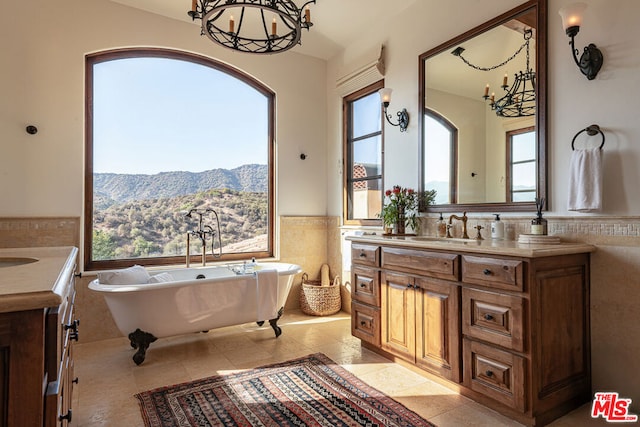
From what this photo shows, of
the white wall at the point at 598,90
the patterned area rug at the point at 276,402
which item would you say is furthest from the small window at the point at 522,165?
the patterned area rug at the point at 276,402

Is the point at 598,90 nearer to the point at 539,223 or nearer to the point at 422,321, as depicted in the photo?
the point at 539,223

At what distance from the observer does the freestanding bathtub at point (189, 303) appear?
2723mm

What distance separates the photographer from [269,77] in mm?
4223

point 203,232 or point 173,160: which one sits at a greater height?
point 173,160

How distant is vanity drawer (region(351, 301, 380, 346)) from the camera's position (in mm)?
2869

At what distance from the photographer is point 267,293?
3.24 meters

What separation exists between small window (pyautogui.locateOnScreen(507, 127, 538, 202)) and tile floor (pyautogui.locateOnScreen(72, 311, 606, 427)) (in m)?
1.32

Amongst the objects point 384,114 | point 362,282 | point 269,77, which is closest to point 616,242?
point 362,282

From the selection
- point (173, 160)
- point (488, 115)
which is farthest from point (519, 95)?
point (173, 160)

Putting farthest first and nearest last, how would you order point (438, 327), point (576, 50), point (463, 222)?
point (463, 222)
point (438, 327)
point (576, 50)

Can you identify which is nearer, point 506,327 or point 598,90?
point 506,327

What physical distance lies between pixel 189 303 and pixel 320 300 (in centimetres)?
158

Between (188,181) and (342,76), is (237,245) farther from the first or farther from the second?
(342,76)

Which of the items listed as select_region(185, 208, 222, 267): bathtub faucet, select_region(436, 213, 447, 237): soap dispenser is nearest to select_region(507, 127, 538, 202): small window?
select_region(436, 213, 447, 237): soap dispenser
